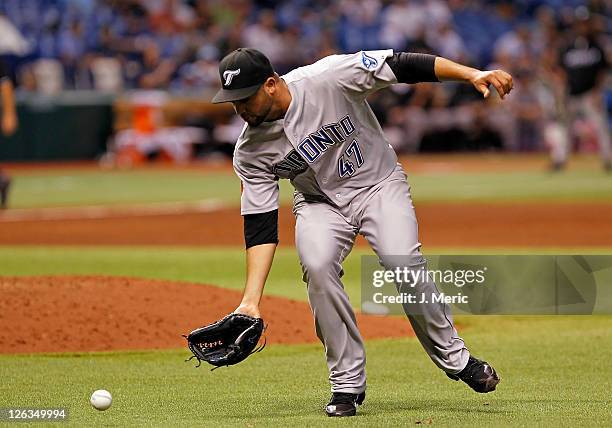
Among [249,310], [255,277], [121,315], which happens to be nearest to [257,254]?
[255,277]

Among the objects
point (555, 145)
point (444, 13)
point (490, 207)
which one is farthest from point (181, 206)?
point (444, 13)

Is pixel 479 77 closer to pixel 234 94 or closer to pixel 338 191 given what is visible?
pixel 338 191

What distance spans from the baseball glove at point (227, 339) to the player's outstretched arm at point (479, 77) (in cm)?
138

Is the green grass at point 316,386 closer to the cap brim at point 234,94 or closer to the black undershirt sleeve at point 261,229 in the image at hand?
the black undershirt sleeve at point 261,229

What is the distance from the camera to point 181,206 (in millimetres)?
18578

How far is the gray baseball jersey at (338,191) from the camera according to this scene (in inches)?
223

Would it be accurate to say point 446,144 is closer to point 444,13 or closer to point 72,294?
point 444,13

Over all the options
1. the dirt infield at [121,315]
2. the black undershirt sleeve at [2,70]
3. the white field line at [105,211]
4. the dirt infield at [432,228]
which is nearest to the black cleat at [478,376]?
the dirt infield at [121,315]

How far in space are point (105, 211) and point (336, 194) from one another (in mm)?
12499

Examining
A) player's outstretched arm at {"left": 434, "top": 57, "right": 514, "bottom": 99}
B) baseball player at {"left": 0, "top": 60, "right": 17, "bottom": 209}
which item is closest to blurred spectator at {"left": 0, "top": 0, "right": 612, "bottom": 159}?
baseball player at {"left": 0, "top": 60, "right": 17, "bottom": 209}

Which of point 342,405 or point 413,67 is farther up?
point 413,67

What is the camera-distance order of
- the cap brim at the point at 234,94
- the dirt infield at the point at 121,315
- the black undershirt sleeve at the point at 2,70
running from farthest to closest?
the black undershirt sleeve at the point at 2,70 < the dirt infield at the point at 121,315 < the cap brim at the point at 234,94

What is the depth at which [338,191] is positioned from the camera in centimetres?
581

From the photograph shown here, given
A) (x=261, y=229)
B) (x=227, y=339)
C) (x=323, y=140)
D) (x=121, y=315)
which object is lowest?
(x=121, y=315)
